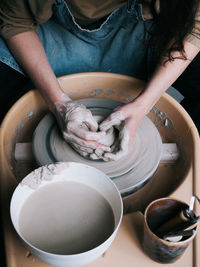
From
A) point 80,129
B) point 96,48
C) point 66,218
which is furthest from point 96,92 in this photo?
point 66,218

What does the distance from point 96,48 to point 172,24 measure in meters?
0.54

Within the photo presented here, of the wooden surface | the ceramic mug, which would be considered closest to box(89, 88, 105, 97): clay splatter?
the wooden surface

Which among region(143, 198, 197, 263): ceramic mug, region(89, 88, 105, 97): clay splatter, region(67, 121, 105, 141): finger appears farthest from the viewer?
region(89, 88, 105, 97): clay splatter

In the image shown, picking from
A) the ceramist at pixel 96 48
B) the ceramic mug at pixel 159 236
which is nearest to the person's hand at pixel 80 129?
the ceramist at pixel 96 48

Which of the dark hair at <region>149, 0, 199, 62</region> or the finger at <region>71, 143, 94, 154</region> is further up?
the dark hair at <region>149, 0, 199, 62</region>

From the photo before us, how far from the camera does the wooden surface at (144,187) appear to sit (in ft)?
3.00

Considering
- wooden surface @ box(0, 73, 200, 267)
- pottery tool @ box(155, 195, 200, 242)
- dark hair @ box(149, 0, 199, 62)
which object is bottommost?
wooden surface @ box(0, 73, 200, 267)

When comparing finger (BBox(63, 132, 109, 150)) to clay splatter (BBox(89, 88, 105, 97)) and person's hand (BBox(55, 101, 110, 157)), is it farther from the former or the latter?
clay splatter (BBox(89, 88, 105, 97))

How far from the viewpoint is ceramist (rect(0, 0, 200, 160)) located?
45.5 inches

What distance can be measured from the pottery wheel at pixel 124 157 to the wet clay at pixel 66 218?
212 mm

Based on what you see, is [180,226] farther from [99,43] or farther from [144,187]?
[99,43]

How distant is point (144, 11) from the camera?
4.62 feet

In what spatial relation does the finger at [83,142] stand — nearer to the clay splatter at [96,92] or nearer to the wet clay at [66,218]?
the wet clay at [66,218]

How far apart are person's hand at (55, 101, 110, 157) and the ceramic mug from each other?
0.32 metres
